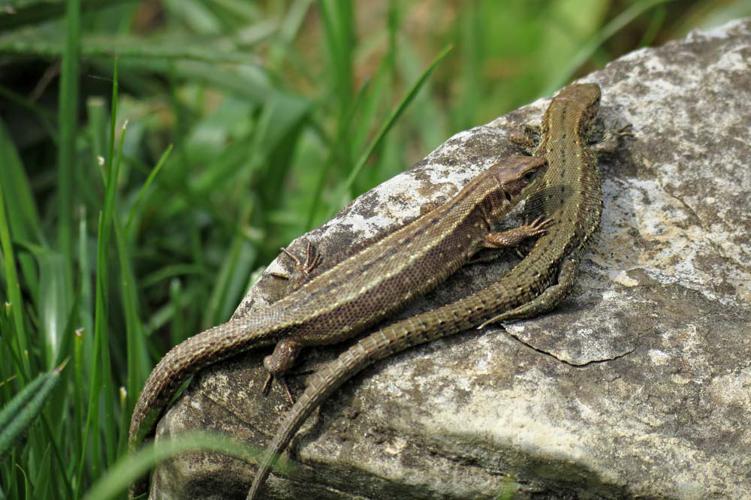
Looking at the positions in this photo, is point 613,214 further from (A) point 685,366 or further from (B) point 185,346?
(B) point 185,346

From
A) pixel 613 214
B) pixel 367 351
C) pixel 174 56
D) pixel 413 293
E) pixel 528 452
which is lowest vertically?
pixel 528 452

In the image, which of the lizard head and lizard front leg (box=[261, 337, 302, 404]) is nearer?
lizard front leg (box=[261, 337, 302, 404])

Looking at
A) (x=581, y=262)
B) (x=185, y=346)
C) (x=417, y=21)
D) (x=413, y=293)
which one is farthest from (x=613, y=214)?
(x=417, y=21)

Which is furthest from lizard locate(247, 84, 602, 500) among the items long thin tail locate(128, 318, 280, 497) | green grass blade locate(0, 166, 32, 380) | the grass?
green grass blade locate(0, 166, 32, 380)

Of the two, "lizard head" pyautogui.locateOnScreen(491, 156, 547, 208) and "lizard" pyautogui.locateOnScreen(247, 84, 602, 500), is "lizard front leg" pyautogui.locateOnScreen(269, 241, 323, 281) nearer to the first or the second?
"lizard" pyautogui.locateOnScreen(247, 84, 602, 500)

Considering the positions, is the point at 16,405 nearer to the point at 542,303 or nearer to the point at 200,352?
the point at 200,352

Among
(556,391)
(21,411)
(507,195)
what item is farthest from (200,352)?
(507,195)

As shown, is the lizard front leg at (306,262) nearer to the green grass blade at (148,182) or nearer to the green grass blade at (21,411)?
the green grass blade at (148,182)
